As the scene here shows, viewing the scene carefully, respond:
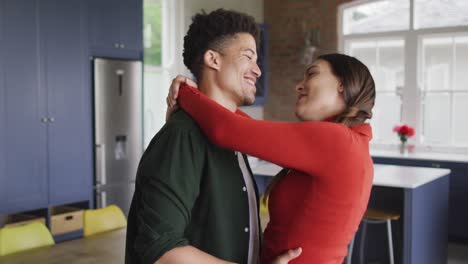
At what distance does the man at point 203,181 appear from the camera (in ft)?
3.99

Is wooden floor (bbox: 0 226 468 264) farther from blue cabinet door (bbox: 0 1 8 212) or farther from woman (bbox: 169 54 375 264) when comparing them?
blue cabinet door (bbox: 0 1 8 212)

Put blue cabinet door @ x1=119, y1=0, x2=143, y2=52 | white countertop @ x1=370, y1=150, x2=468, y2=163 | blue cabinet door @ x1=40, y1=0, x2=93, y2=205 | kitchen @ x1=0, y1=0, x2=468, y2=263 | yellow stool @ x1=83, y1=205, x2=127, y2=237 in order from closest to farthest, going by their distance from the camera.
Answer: yellow stool @ x1=83, y1=205, x2=127, y2=237 < kitchen @ x1=0, y1=0, x2=468, y2=263 < blue cabinet door @ x1=40, y1=0, x2=93, y2=205 < blue cabinet door @ x1=119, y1=0, x2=143, y2=52 < white countertop @ x1=370, y1=150, x2=468, y2=163

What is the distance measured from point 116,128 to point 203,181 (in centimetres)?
406

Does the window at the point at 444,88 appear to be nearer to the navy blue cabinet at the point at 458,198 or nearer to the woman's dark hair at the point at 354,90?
the navy blue cabinet at the point at 458,198

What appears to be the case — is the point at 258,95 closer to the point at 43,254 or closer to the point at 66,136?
the point at 66,136

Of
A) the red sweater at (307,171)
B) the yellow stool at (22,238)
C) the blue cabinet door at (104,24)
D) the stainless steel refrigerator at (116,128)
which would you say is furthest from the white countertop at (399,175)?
the red sweater at (307,171)

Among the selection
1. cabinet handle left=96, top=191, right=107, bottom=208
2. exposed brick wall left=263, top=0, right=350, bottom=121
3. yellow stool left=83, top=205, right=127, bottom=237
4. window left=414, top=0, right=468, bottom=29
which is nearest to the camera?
yellow stool left=83, top=205, right=127, bottom=237

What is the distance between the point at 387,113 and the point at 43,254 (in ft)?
18.1

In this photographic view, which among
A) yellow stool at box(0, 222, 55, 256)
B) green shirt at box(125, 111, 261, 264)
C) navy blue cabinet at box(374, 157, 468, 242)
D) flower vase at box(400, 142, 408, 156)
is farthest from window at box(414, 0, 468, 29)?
green shirt at box(125, 111, 261, 264)

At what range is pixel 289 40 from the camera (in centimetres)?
761

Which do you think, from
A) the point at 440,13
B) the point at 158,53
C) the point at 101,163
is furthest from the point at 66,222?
the point at 440,13

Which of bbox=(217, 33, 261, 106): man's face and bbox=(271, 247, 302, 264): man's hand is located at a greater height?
bbox=(217, 33, 261, 106): man's face

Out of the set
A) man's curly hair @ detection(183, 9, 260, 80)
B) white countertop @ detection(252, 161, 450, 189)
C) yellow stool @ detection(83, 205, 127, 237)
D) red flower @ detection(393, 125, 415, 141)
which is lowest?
yellow stool @ detection(83, 205, 127, 237)

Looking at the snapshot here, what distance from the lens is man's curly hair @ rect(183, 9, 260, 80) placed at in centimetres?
143
